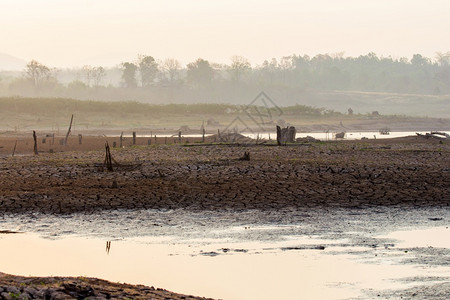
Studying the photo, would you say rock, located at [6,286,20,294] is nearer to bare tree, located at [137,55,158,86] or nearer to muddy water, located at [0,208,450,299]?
muddy water, located at [0,208,450,299]

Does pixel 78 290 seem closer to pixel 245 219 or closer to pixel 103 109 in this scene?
pixel 245 219

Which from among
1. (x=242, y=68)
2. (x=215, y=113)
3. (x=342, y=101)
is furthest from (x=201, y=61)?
(x=215, y=113)

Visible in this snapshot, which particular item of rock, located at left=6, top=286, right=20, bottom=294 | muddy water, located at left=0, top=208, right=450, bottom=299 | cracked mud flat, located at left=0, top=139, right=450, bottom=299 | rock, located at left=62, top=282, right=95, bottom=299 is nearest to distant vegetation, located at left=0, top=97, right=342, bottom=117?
cracked mud flat, located at left=0, top=139, right=450, bottom=299

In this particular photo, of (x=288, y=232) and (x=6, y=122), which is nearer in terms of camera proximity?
(x=288, y=232)

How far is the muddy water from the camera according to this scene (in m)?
13.7

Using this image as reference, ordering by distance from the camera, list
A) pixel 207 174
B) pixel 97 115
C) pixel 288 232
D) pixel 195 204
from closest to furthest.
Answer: pixel 288 232
pixel 195 204
pixel 207 174
pixel 97 115

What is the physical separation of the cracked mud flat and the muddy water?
0.03m

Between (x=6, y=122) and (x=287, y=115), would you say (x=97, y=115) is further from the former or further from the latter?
(x=287, y=115)

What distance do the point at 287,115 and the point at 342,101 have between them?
66697mm

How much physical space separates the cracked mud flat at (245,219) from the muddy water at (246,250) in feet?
0.10

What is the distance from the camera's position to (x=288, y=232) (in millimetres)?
18203

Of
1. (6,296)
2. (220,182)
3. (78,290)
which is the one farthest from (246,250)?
(220,182)

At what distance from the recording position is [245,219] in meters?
19.8

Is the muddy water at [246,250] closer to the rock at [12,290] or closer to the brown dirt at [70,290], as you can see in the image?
the brown dirt at [70,290]
